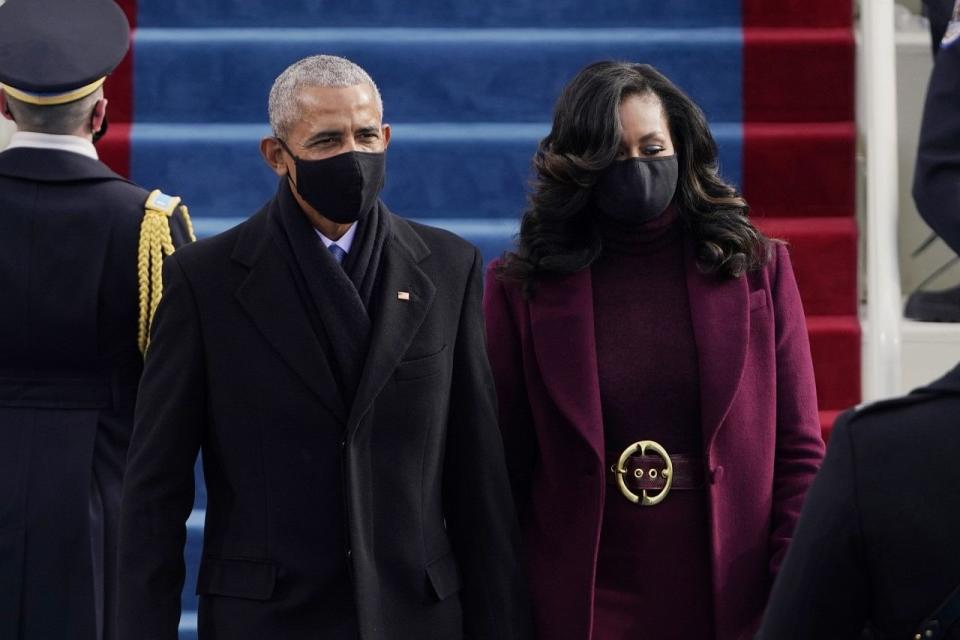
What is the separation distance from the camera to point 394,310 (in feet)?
10.4

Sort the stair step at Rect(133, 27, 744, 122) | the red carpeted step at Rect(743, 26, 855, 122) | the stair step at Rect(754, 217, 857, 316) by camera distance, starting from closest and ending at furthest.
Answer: the stair step at Rect(754, 217, 857, 316)
the red carpeted step at Rect(743, 26, 855, 122)
the stair step at Rect(133, 27, 744, 122)

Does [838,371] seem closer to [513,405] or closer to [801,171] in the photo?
[801,171]

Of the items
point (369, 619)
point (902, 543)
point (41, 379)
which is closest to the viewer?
point (902, 543)

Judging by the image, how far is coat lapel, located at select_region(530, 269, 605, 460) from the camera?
3188mm

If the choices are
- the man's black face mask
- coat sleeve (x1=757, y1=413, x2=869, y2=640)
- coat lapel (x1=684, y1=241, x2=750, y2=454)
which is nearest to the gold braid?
the man's black face mask

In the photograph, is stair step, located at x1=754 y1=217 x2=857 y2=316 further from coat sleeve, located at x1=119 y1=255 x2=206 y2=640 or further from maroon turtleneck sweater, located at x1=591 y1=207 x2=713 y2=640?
coat sleeve, located at x1=119 y1=255 x2=206 y2=640

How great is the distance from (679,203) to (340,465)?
0.81 metres

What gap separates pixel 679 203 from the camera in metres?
3.35

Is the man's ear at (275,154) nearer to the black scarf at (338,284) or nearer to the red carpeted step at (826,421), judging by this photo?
the black scarf at (338,284)

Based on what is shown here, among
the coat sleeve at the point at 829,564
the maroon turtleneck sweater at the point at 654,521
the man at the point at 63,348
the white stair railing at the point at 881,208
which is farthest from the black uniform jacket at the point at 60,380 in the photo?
the coat sleeve at the point at 829,564

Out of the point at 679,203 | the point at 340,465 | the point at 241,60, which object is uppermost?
the point at 241,60

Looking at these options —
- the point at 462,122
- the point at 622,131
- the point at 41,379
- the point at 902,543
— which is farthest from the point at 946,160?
the point at 462,122

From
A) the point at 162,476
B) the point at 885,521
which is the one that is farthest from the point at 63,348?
the point at 885,521

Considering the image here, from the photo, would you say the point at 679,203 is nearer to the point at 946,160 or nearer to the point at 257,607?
the point at 257,607
